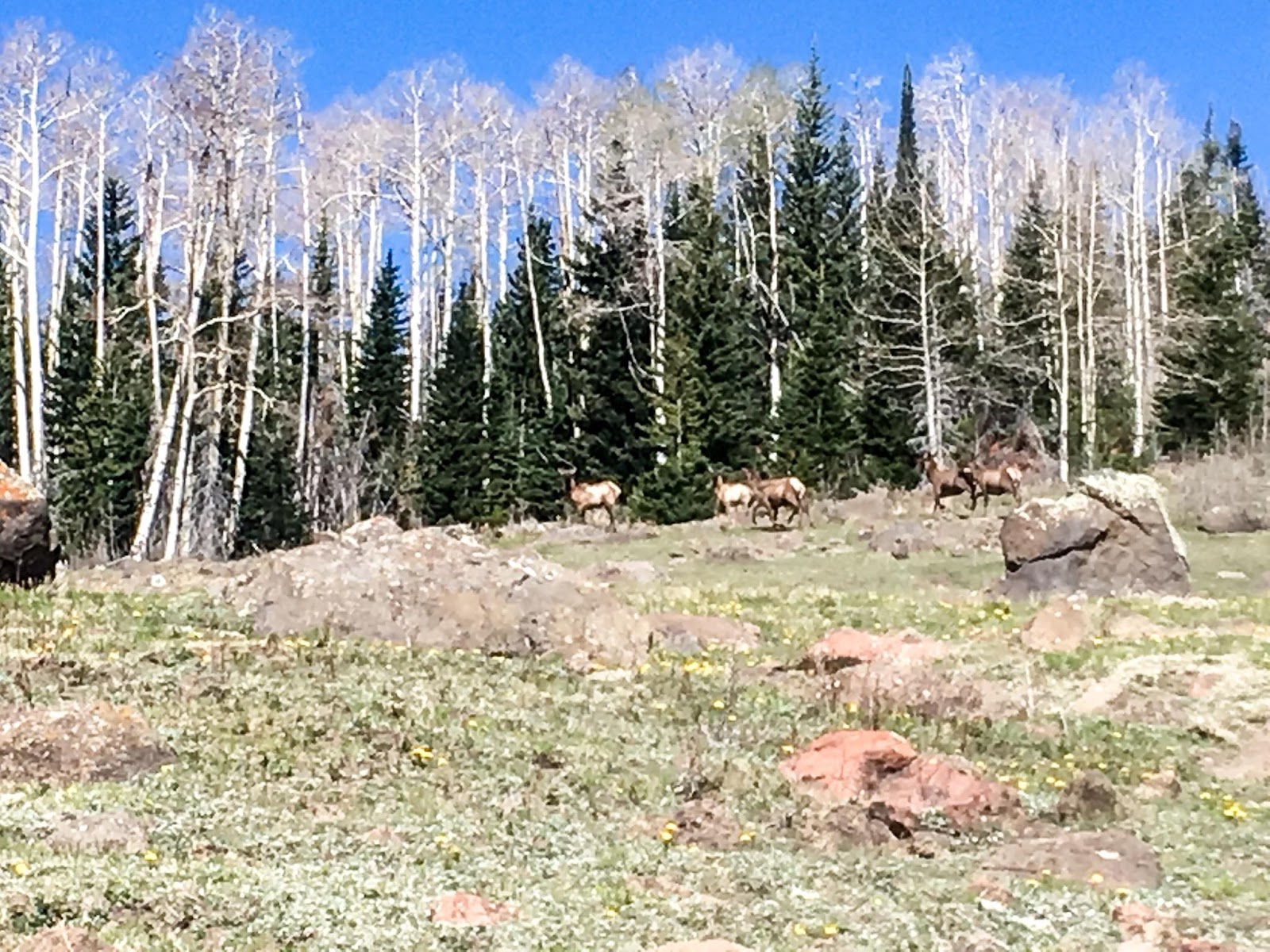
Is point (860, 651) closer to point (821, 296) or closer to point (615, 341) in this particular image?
point (615, 341)

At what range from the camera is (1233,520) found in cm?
2983

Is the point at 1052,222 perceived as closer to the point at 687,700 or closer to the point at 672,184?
the point at 672,184

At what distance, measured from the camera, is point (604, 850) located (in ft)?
24.9

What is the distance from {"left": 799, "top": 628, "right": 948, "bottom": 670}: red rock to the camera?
514 inches

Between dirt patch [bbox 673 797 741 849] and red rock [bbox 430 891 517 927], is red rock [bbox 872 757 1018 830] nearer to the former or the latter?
dirt patch [bbox 673 797 741 849]

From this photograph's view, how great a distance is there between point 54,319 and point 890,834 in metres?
46.7

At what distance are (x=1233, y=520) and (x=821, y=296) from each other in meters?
19.6

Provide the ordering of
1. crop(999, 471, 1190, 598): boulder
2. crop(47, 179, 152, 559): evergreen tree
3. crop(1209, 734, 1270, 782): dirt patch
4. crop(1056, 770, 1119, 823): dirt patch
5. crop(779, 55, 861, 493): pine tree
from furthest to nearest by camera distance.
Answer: crop(779, 55, 861, 493): pine tree
crop(47, 179, 152, 559): evergreen tree
crop(999, 471, 1190, 598): boulder
crop(1209, 734, 1270, 782): dirt patch
crop(1056, 770, 1119, 823): dirt patch

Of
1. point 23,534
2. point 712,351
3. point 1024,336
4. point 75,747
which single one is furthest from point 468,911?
point 1024,336

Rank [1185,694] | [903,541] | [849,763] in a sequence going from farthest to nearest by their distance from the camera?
[903,541] → [1185,694] → [849,763]

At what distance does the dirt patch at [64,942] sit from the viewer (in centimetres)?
530

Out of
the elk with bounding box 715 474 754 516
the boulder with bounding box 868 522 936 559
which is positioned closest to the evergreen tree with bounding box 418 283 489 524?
the elk with bounding box 715 474 754 516

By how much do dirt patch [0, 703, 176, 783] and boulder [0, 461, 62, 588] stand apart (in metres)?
7.78

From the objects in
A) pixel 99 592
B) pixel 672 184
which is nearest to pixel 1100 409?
pixel 672 184
